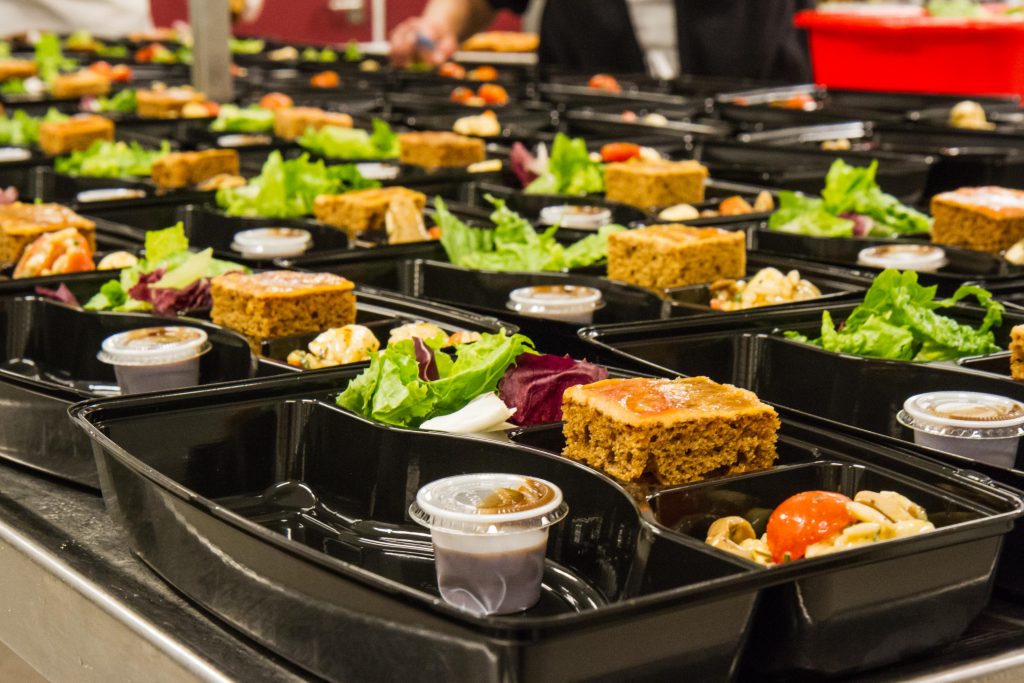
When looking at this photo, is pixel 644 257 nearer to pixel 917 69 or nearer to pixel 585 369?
pixel 585 369

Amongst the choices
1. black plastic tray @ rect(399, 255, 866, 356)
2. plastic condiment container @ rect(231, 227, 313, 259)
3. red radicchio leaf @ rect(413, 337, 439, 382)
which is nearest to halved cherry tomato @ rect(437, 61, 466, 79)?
plastic condiment container @ rect(231, 227, 313, 259)

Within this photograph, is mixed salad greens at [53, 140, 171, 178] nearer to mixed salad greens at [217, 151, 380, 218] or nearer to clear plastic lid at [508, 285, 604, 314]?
mixed salad greens at [217, 151, 380, 218]

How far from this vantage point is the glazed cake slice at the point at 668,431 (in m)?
1.43

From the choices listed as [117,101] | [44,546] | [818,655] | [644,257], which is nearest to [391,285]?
[644,257]

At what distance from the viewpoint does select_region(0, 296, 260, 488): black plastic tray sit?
1750mm

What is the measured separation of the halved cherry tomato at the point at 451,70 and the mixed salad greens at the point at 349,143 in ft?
6.43

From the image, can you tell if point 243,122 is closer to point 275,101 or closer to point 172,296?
point 275,101

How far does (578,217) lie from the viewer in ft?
10.3

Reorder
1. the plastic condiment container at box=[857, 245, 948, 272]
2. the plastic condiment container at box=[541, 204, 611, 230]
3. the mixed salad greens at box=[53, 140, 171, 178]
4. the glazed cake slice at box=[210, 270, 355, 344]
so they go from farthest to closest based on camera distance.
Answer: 1. the mixed salad greens at box=[53, 140, 171, 178]
2. the plastic condiment container at box=[541, 204, 611, 230]
3. the plastic condiment container at box=[857, 245, 948, 272]
4. the glazed cake slice at box=[210, 270, 355, 344]

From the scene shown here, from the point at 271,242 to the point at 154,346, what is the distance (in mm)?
841

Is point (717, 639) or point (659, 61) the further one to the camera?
point (659, 61)

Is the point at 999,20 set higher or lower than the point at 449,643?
higher

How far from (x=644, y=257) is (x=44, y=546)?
1249mm

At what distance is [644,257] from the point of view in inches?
97.3
